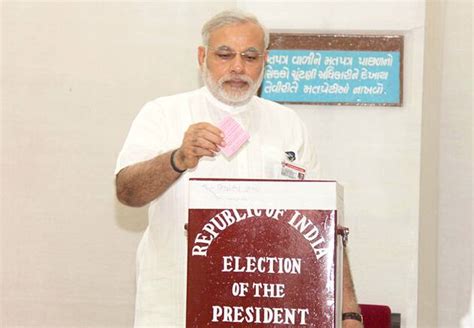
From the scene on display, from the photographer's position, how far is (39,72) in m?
4.18

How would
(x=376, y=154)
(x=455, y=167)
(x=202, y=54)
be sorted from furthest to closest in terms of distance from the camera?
1. (x=455, y=167)
2. (x=376, y=154)
3. (x=202, y=54)

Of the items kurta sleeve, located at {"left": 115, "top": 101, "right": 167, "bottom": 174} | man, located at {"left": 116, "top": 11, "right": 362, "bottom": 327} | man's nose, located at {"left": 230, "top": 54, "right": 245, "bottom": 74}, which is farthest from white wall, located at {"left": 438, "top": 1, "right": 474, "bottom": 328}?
kurta sleeve, located at {"left": 115, "top": 101, "right": 167, "bottom": 174}

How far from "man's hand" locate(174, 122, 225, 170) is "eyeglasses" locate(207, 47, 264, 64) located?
0.65 metres

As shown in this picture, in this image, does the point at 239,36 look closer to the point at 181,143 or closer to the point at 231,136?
the point at 181,143

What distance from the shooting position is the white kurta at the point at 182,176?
279 centimetres

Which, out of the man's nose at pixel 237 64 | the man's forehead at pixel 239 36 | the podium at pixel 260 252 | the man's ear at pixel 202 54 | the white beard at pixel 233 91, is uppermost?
the man's forehead at pixel 239 36

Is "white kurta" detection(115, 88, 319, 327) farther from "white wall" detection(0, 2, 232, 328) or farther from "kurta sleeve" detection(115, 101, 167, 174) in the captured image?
"white wall" detection(0, 2, 232, 328)

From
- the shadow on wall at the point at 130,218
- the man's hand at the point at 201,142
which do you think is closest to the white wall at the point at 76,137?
the shadow on wall at the point at 130,218

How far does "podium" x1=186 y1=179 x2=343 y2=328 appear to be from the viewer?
76.7 inches

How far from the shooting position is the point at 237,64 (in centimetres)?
292

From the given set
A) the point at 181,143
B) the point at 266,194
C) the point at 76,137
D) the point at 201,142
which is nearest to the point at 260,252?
the point at 266,194

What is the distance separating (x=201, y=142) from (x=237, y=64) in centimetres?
69

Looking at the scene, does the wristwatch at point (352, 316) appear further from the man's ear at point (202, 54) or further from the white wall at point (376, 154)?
the white wall at point (376, 154)

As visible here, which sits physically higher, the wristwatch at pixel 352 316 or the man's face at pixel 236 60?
the man's face at pixel 236 60
